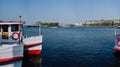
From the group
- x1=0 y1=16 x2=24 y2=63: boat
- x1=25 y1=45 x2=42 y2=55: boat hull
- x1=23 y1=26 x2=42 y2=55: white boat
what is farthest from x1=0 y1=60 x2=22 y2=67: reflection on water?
x1=25 y1=45 x2=42 y2=55: boat hull

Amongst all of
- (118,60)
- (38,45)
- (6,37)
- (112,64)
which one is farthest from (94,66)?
(6,37)

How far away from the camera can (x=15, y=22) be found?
25.6 m

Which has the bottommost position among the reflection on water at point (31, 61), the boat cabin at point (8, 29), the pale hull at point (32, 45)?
the reflection on water at point (31, 61)

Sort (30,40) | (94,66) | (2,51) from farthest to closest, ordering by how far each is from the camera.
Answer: (30,40) < (94,66) < (2,51)

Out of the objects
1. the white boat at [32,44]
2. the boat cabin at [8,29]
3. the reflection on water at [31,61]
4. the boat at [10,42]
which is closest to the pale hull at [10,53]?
the boat at [10,42]

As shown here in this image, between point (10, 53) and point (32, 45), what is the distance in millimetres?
10402

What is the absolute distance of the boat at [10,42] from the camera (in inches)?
709

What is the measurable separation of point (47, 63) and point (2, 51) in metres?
9.48

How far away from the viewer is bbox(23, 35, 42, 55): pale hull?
92.3ft

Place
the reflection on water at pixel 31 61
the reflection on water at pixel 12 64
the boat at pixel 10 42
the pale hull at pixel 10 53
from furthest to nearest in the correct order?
the reflection on water at pixel 31 61, the reflection on water at pixel 12 64, the boat at pixel 10 42, the pale hull at pixel 10 53

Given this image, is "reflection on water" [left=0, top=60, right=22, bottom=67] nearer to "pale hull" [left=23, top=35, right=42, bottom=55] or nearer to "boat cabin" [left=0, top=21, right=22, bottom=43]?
"boat cabin" [left=0, top=21, right=22, bottom=43]

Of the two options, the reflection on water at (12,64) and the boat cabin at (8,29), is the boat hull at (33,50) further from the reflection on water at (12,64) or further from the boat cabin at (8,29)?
the reflection on water at (12,64)

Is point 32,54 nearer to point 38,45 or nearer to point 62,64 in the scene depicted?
point 38,45

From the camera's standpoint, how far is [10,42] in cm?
2381
